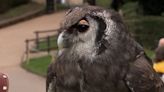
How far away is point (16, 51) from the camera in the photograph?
65.0ft

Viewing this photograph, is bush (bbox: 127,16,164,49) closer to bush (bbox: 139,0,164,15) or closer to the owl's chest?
bush (bbox: 139,0,164,15)

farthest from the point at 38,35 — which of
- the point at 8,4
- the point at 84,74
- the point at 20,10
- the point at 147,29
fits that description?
the point at 84,74

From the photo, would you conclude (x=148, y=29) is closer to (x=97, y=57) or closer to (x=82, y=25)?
(x=97, y=57)

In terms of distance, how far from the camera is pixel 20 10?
28.0 m

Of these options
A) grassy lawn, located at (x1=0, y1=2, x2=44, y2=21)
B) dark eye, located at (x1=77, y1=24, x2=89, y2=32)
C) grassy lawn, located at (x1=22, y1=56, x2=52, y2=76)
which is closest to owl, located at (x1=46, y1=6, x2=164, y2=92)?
dark eye, located at (x1=77, y1=24, x2=89, y2=32)

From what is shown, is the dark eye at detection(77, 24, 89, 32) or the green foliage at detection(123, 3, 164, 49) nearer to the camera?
the dark eye at detection(77, 24, 89, 32)

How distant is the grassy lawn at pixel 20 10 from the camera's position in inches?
1069

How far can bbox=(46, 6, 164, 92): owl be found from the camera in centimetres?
395

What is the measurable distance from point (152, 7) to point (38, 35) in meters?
5.32

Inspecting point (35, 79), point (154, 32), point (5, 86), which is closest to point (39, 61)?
point (35, 79)

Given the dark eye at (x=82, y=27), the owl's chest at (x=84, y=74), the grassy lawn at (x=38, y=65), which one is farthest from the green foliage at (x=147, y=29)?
the dark eye at (x=82, y=27)

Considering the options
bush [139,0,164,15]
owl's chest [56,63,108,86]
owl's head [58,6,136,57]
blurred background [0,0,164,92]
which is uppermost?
owl's head [58,6,136,57]

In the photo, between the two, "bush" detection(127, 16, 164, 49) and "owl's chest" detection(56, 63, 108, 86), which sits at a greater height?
"owl's chest" detection(56, 63, 108, 86)

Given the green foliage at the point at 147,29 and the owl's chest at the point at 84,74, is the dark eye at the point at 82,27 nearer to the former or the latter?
the owl's chest at the point at 84,74
